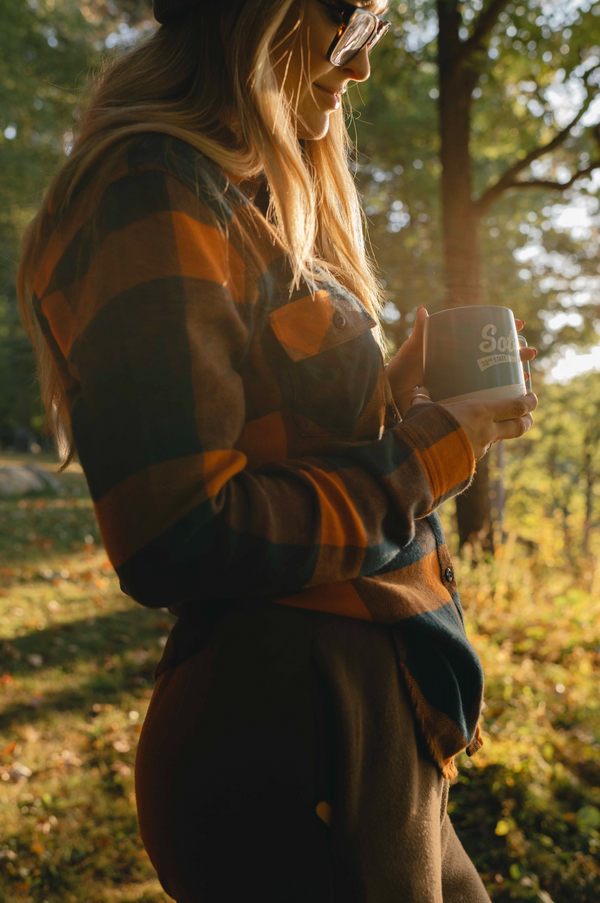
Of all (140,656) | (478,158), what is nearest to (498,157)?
(478,158)

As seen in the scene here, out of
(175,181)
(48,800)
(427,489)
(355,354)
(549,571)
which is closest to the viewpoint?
(175,181)

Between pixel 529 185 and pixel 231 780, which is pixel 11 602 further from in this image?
pixel 529 185

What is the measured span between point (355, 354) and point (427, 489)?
274mm

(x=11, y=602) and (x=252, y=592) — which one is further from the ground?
(x=252, y=592)

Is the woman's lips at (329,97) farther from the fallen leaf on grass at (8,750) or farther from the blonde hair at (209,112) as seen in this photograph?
the fallen leaf on grass at (8,750)

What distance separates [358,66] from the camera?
1129 millimetres

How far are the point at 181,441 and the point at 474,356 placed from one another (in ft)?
2.11

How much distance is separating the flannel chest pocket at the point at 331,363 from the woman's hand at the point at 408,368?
0.36m

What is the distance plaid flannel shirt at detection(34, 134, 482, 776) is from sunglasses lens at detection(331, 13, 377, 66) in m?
0.36

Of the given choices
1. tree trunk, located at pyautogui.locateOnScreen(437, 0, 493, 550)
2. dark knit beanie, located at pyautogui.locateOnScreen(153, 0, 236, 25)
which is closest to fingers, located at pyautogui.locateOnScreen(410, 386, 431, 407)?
dark knit beanie, located at pyautogui.locateOnScreen(153, 0, 236, 25)

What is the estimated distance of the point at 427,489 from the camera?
940mm

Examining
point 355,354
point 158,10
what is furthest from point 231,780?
point 158,10

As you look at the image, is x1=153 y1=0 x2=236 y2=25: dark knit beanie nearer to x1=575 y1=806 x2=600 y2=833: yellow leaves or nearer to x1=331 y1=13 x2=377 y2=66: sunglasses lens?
x1=331 y1=13 x2=377 y2=66: sunglasses lens

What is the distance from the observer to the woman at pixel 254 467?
0.79 m
